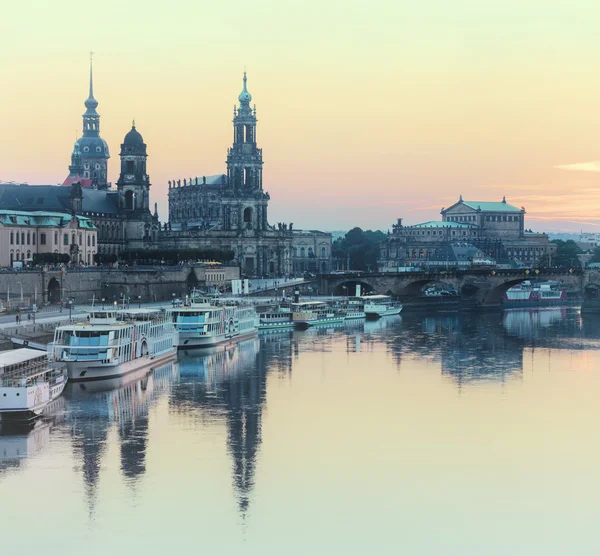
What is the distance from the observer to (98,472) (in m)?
35.4

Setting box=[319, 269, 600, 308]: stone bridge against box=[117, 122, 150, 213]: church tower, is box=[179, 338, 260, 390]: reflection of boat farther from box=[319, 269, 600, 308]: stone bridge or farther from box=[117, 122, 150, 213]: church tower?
box=[117, 122, 150, 213]: church tower

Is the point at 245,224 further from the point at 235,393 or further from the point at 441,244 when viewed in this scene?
the point at 235,393

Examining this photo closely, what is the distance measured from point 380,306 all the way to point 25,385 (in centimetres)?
6064

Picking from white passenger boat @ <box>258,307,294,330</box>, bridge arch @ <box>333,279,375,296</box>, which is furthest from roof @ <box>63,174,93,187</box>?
white passenger boat @ <box>258,307,294,330</box>

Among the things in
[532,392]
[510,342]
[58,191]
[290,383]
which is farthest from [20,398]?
[58,191]

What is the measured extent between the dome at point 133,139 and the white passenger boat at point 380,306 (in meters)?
34.1

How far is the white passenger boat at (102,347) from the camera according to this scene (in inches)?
1992

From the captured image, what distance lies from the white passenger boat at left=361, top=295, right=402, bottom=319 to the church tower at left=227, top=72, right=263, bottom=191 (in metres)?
30.4

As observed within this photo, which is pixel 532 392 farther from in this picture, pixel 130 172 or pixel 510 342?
pixel 130 172

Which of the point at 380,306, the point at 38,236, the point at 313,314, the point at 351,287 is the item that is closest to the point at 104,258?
the point at 38,236

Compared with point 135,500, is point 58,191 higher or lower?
higher

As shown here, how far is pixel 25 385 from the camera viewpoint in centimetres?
4156

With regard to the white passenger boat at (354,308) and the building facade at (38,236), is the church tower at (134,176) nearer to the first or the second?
the building facade at (38,236)

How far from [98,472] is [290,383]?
1967 centimetres
